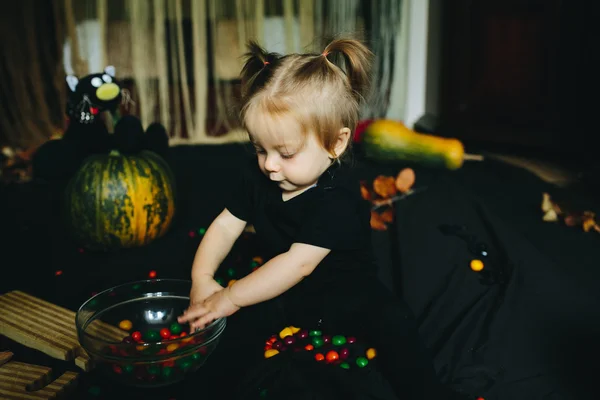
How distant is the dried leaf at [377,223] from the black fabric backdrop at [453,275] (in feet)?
0.11

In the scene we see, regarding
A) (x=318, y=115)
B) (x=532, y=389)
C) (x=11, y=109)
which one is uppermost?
(x=318, y=115)

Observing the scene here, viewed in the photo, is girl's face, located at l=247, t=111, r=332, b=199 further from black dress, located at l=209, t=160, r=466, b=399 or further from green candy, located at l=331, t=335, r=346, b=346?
green candy, located at l=331, t=335, r=346, b=346

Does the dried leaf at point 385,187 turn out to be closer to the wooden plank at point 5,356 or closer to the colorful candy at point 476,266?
the colorful candy at point 476,266

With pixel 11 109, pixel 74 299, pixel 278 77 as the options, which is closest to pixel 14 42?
pixel 11 109

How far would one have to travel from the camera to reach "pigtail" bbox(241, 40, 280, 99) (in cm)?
→ 101

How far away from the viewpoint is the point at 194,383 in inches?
41.1

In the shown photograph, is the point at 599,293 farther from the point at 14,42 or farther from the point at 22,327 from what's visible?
the point at 14,42

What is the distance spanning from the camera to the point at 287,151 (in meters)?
1.00

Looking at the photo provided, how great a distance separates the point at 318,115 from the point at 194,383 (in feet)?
1.87

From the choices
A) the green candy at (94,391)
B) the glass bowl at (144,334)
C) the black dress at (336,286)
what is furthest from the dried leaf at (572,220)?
the green candy at (94,391)

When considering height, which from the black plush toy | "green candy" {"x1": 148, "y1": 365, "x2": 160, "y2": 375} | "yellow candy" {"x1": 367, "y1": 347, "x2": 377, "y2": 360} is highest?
the black plush toy

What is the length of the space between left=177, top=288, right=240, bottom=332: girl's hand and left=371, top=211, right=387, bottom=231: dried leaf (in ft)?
2.55

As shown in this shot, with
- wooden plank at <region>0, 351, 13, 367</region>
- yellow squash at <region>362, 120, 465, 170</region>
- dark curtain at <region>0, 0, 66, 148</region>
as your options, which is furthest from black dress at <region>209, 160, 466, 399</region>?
dark curtain at <region>0, 0, 66, 148</region>

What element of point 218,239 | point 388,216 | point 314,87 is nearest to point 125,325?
point 218,239
